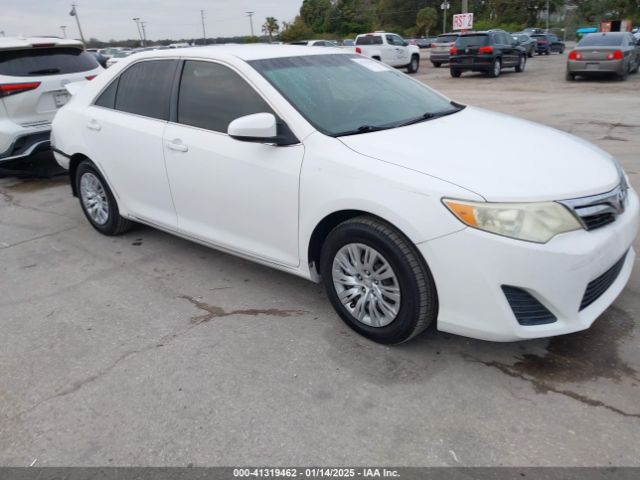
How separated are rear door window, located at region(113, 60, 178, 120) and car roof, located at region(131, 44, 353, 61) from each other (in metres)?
0.09

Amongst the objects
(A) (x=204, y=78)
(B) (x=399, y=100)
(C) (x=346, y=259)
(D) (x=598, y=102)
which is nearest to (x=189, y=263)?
(A) (x=204, y=78)

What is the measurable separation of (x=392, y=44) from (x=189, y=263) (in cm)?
2221

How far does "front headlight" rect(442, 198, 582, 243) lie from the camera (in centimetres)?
251

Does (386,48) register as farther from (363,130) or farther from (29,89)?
(363,130)

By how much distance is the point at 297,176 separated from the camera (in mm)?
3150

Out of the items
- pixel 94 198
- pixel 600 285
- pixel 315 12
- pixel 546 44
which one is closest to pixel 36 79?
pixel 94 198

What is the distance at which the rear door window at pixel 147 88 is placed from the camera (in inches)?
160

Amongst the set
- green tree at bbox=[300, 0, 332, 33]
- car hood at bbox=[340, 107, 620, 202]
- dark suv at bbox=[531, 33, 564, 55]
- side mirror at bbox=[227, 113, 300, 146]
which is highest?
green tree at bbox=[300, 0, 332, 33]

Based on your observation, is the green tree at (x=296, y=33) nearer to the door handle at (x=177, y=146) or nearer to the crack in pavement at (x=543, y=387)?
the door handle at (x=177, y=146)

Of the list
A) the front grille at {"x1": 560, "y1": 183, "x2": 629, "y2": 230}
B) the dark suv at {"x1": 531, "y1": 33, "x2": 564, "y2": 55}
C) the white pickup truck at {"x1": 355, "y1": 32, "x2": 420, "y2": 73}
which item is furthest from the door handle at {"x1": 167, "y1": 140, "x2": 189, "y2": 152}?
the dark suv at {"x1": 531, "y1": 33, "x2": 564, "y2": 55}

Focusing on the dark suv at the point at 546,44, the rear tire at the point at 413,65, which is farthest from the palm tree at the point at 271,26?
the rear tire at the point at 413,65

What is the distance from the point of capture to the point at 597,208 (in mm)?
2699

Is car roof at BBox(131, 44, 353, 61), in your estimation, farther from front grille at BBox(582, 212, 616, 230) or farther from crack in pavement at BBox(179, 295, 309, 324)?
front grille at BBox(582, 212, 616, 230)

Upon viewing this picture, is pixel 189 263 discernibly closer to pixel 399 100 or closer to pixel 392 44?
pixel 399 100
